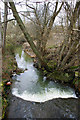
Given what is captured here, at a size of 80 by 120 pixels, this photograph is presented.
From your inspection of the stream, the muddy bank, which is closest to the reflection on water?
the stream

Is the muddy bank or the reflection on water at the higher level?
the muddy bank

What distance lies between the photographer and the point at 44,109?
3.03 meters

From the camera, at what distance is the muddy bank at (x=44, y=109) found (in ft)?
9.23

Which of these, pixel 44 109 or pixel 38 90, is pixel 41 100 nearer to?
pixel 44 109

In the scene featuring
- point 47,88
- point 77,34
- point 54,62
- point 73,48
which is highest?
point 77,34

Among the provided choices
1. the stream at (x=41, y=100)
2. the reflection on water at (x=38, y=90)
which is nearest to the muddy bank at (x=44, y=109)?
the stream at (x=41, y=100)

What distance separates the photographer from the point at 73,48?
4195 mm

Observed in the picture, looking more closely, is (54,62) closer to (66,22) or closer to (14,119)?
(66,22)

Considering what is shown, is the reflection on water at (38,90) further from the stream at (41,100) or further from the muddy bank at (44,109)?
the muddy bank at (44,109)

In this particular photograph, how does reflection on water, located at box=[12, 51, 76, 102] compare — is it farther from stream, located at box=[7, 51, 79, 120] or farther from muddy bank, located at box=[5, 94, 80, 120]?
muddy bank, located at box=[5, 94, 80, 120]

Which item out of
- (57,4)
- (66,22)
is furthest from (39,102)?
(57,4)

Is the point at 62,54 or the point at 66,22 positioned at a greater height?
the point at 66,22

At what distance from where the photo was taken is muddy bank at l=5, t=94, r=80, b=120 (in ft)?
9.23

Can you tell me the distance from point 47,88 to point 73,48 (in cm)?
241
